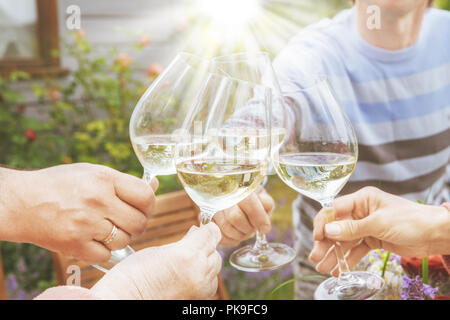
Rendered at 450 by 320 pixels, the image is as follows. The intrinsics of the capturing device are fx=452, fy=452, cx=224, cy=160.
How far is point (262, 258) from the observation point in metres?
0.88

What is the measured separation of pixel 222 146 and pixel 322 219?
280mm

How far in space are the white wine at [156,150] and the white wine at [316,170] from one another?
0.17m

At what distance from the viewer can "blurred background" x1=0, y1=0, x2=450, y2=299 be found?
193 cm

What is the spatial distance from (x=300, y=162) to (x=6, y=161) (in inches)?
70.4

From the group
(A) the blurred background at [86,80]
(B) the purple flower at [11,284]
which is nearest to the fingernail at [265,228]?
(A) the blurred background at [86,80]

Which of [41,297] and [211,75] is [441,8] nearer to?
[211,75]

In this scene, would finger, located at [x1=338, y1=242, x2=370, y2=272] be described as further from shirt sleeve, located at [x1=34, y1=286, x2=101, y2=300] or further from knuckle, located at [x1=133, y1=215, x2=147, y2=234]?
shirt sleeve, located at [x1=34, y1=286, x2=101, y2=300]

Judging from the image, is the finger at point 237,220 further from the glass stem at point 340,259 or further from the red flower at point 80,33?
the red flower at point 80,33

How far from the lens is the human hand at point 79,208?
0.67 m

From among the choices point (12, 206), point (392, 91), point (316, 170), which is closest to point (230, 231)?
point (316, 170)

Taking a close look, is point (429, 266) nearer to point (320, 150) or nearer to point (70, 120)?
point (320, 150)

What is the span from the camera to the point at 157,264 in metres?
0.52

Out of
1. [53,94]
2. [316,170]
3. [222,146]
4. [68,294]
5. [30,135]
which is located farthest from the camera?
[53,94]
